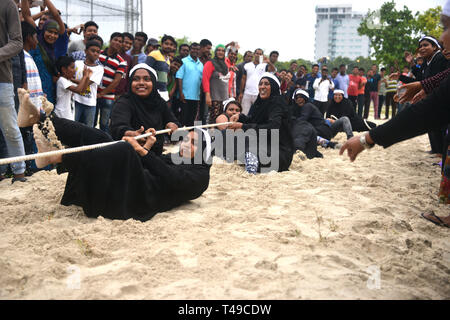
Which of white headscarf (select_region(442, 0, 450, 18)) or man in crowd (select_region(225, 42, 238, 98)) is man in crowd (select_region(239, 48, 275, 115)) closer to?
man in crowd (select_region(225, 42, 238, 98))

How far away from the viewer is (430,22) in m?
20.1

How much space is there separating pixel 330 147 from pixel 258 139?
2904 millimetres

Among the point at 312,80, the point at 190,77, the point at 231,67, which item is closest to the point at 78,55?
the point at 190,77

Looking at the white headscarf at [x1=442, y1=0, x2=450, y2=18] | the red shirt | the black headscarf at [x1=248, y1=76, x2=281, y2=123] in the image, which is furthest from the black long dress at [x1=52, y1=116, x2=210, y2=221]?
the red shirt

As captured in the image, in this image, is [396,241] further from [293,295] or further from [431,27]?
[431,27]

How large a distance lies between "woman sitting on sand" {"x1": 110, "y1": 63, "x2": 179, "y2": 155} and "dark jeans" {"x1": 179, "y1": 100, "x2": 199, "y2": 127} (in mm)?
3190

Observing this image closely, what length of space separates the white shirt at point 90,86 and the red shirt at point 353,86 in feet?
32.4

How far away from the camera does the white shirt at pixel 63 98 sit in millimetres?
4629

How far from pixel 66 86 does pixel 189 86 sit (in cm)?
284

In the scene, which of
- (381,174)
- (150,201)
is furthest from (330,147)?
(150,201)

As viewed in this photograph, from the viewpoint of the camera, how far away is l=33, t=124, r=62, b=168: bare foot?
2.61 meters

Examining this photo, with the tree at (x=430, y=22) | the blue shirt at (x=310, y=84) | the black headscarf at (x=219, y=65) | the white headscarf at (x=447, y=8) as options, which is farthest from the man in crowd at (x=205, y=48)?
the tree at (x=430, y=22)

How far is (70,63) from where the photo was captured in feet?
15.3

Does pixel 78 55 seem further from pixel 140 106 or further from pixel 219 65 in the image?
pixel 219 65
